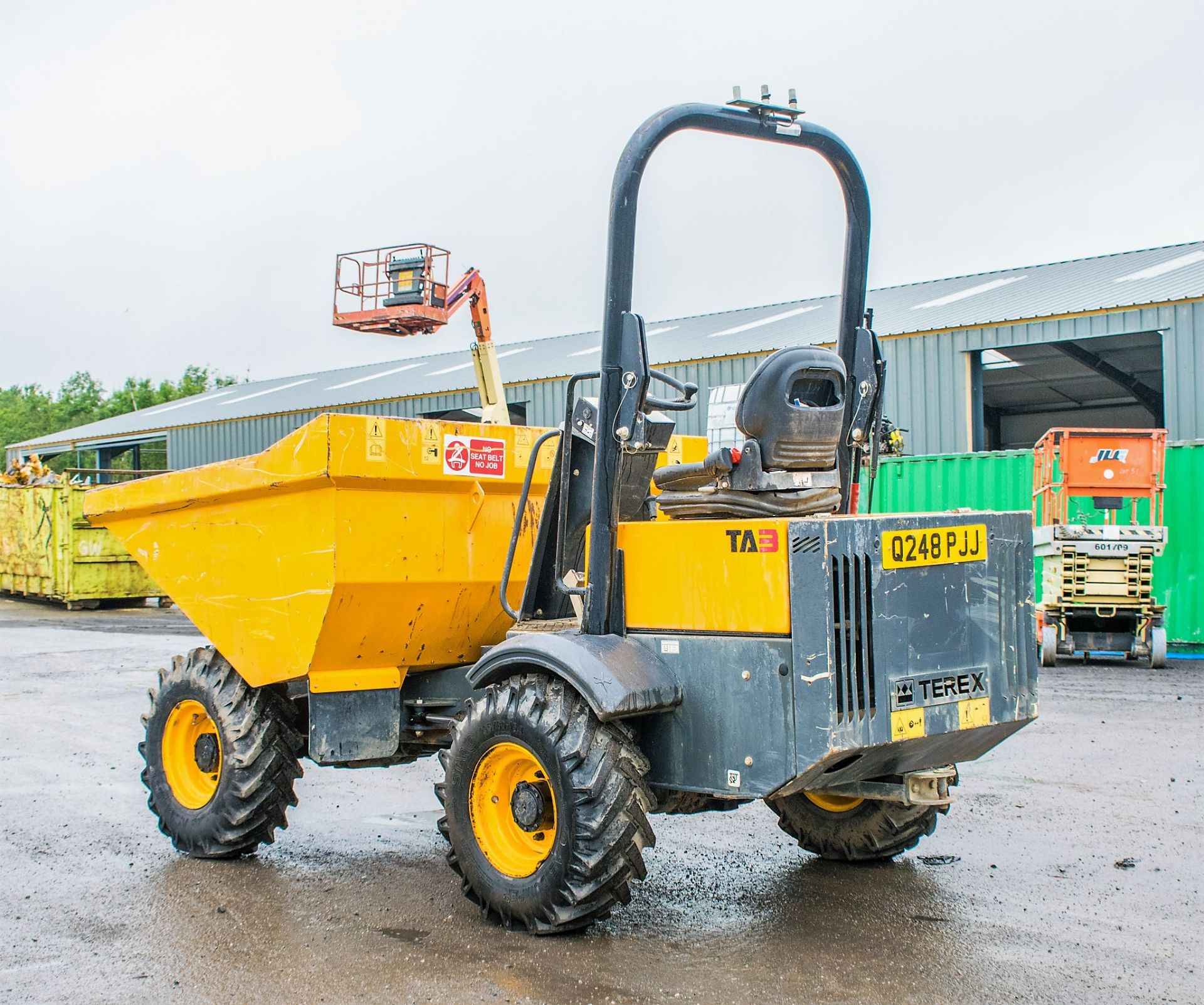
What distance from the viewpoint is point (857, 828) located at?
566cm

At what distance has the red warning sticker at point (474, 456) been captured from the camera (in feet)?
18.4

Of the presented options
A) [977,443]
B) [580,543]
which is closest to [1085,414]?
[977,443]

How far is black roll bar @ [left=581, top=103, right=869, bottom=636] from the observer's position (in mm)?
4555

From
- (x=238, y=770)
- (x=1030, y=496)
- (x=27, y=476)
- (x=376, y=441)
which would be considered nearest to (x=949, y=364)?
(x=1030, y=496)

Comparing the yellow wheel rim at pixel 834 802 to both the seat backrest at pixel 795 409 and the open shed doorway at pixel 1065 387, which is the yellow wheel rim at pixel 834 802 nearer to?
the seat backrest at pixel 795 409

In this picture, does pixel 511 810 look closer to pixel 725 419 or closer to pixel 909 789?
pixel 909 789

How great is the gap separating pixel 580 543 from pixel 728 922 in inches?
62.7

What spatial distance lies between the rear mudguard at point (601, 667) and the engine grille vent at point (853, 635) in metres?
0.64

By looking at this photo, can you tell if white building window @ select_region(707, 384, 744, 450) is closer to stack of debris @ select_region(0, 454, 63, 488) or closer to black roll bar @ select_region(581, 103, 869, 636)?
black roll bar @ select_region(581, 103, 869, 636)

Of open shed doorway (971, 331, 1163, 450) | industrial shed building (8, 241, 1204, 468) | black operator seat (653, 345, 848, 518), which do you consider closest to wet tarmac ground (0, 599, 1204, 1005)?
black operator seat (653, 345, 848, 518)

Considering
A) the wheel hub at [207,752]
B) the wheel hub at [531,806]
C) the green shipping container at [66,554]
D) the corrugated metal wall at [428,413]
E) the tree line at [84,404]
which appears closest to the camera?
the wheel hub at [531,806]

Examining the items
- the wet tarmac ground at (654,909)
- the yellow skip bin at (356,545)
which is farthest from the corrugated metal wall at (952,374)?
the yellow skip bin at (356,545)

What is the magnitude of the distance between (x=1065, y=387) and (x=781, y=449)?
2752 centimetres

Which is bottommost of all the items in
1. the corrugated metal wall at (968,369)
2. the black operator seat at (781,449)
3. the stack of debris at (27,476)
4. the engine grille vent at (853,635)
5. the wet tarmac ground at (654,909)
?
the wet tarmac ground at (654,909)
